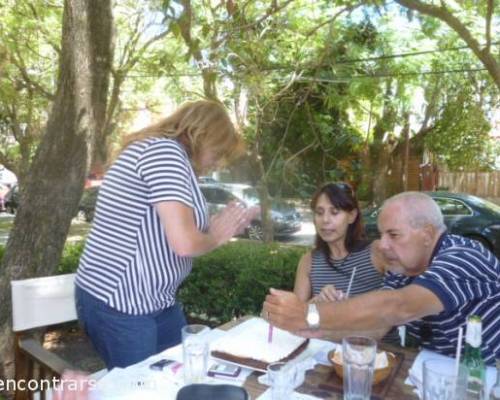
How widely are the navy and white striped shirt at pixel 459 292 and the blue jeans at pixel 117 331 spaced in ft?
3.36

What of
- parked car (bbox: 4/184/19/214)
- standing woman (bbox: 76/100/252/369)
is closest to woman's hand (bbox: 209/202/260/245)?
standing woman (bbox: 76/100/252/369)

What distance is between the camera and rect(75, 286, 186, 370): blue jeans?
1.83 meters

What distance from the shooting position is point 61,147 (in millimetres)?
3318

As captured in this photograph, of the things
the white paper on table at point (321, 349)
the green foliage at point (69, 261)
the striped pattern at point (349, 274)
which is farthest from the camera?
the green foliage at point (69, 261)

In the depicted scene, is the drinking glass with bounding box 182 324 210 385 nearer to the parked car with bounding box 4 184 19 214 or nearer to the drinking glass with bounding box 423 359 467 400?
the drinking glass with bounding box 423 359 467 400

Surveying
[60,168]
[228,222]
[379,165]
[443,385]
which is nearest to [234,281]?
[60,168]

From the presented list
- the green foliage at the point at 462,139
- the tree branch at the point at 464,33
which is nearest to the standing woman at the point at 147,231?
the tree branch at the point at 464,33

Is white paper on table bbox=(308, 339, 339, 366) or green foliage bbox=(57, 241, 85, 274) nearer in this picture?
white paper on table bbox=(308, 339, 339, 366)

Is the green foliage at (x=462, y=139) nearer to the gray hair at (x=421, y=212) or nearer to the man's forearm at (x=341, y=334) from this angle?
the gray hair at (x=421, y=212)

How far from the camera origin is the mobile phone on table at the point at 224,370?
1523 millimetres

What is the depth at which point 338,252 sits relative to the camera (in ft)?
8.93

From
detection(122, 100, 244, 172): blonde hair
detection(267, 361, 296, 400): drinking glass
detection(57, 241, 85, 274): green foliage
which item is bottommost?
detection(57, 241, 85, 274): green foliage

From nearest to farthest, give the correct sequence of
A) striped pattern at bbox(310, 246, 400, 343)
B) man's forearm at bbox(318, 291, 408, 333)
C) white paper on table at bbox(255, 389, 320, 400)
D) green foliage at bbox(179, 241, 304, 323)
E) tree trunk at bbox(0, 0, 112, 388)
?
white paper on table at bbox(255, 389, 320, 400), man's forearm at bbox(318, 291, 408, 333), striped pattern at bbox(310, 246, 400, 343), tree trunk at bbox(0, 0, 112, 388), green foliage at bbox(179, 241, 304, 323)

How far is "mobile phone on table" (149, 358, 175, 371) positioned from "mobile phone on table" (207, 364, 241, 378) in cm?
16
